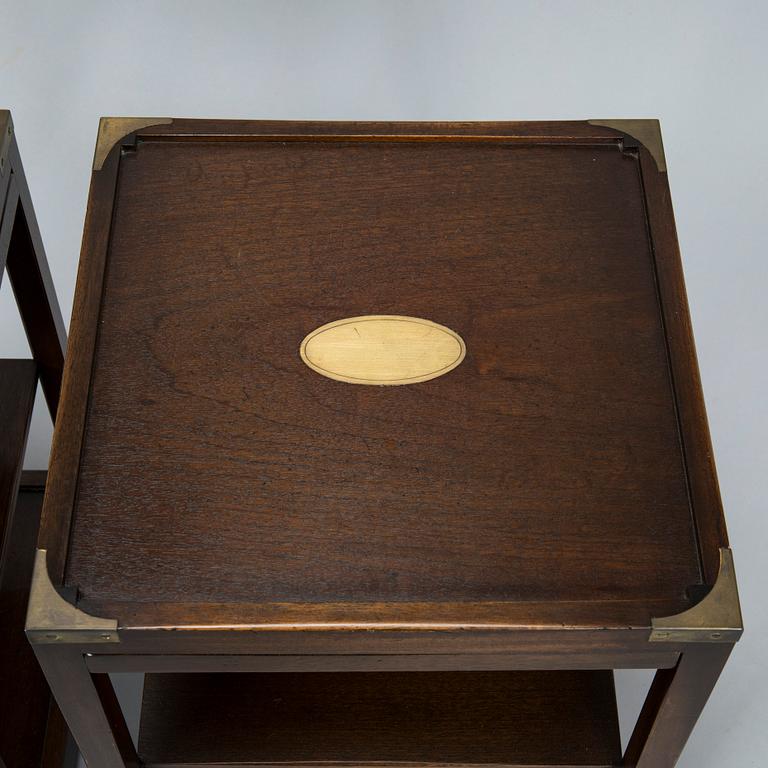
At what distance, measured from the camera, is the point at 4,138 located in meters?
→ 1.52

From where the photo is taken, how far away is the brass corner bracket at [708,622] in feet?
4.28

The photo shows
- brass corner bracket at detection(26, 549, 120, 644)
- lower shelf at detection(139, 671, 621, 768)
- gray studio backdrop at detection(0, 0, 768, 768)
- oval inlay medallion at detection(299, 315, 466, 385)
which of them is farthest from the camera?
gray studio backdrop at detection(0, 0, 768, 768)

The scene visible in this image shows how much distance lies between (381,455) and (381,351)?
139 millimetres

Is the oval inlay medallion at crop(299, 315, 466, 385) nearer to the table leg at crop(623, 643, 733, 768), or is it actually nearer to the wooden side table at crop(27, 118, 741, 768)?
the wooden side table at crop(27, 118, 741, 768)

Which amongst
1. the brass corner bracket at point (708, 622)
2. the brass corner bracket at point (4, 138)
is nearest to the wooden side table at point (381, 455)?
the brass corner bracket at point (708, 622)

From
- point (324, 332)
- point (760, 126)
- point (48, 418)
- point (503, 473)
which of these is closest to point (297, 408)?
point (324, 332)

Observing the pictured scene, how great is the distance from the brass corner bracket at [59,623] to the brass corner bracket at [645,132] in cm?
91

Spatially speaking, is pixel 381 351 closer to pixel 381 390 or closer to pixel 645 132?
pixel 381 390

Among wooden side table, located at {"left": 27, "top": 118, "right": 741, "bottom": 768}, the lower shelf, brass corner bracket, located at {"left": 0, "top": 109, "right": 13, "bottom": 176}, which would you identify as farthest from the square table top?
the lower shelf

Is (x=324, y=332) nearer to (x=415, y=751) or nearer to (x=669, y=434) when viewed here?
(x=669, y=434)

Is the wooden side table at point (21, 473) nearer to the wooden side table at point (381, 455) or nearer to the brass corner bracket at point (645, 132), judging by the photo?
the wooden side table at point (381, 455)

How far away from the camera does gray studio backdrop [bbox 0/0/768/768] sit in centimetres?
231

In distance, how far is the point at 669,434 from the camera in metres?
1.45

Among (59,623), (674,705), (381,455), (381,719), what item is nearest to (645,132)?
(381,455)
